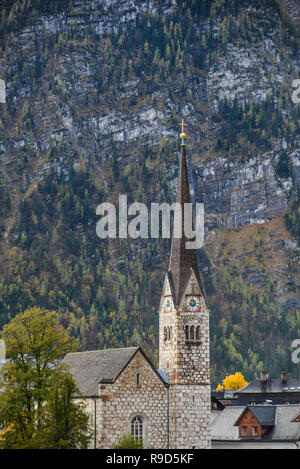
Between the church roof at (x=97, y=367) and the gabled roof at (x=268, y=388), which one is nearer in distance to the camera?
the church roof at (x=97, y=367)

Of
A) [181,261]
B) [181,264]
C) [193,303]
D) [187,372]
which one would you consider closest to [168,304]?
[193,303]

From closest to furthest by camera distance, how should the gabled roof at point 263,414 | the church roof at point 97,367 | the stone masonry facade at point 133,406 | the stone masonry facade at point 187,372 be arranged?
the stone masonry facade at point 133,406, the church roof at point 97,367, the stone masonry facade at point 187,372, the gabled roof at point 263,414

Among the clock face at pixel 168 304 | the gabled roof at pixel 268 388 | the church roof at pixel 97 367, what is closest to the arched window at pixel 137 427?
the church roof at pixel 97 367

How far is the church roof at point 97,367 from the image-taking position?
105 metres

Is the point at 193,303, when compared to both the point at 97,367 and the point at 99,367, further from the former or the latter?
the point at 97,367

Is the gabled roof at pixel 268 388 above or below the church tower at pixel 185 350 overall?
above

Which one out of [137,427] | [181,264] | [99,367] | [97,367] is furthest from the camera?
[181,264]

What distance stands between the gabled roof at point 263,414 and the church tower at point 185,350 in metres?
26.0

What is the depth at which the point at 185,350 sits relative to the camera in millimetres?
109188

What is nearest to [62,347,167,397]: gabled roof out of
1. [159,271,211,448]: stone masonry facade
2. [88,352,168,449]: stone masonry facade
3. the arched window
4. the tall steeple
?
[88,352,168,449]: stone masonry facade

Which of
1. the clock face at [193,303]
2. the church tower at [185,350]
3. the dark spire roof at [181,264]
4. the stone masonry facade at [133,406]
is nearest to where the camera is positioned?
the stone masonry facade at [133,406]

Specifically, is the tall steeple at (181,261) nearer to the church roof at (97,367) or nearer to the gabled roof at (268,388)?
the church roof at (97,367)

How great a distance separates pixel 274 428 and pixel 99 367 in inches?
1308

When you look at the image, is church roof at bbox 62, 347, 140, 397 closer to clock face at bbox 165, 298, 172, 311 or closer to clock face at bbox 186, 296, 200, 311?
clock face at bbox 165, 298, 172, 311
